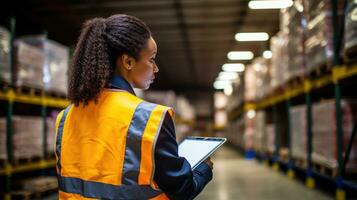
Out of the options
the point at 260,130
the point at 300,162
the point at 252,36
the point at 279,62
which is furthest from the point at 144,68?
the point at 252,36

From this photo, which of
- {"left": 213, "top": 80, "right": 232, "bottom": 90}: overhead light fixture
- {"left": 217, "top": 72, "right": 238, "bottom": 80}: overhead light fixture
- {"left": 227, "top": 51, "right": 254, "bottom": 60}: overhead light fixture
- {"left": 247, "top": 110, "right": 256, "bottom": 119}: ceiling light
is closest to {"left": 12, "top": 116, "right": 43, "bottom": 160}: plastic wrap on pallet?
{"left": 247, "top": 110, "right": 256, "bottom": 119}: ceiling light

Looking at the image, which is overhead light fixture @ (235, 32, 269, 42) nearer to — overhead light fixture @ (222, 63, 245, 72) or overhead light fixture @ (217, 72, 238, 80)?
overhead light fixture @ (222, 63, 245, 72)

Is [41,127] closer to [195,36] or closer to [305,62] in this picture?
[305,62]

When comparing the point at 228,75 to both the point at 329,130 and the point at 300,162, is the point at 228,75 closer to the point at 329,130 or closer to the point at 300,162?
the point at 300,162

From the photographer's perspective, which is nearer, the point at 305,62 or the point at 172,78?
the point at 305,62

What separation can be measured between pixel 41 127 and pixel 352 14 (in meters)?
4.99

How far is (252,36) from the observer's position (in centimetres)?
1448

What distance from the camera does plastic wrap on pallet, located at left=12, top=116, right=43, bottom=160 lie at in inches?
227

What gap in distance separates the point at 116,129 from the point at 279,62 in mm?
6740

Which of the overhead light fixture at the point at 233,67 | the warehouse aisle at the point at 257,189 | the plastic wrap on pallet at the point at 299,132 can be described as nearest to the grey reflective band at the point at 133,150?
the warehouse aisle at the point at 257,189

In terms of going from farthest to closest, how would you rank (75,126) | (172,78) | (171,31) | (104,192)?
(172,78) < (171,31) < (75,126) < (104,192)

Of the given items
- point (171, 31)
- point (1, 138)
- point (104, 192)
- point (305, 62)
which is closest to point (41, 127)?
point (1, 138)

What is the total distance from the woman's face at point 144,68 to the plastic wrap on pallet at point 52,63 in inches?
201

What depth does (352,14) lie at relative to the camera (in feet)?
13.3
